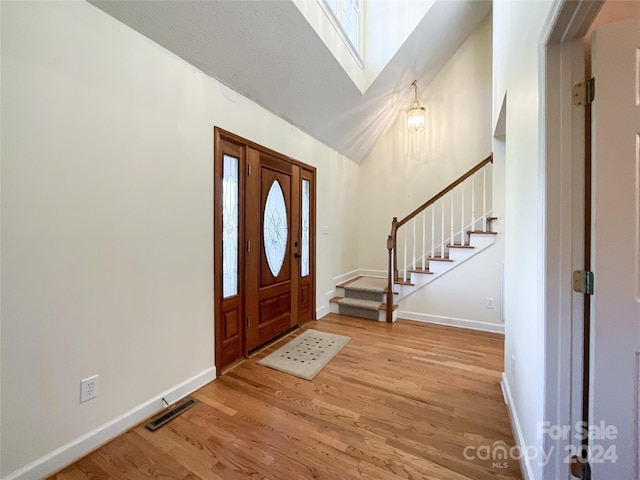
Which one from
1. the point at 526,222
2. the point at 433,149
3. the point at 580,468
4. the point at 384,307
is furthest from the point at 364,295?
the point at 580,468

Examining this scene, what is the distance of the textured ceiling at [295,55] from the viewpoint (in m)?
1.74

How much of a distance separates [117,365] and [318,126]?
3083 millimetres

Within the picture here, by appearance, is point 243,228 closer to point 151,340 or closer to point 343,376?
point 151,340

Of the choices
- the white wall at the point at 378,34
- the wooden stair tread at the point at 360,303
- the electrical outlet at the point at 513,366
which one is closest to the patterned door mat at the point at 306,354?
the wooden stair tread at the point at 360,303

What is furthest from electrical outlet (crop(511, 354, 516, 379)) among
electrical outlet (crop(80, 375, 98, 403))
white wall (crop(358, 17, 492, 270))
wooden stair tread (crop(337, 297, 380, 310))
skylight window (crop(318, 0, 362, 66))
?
skylight window (crop(318, 0, 362, 66))

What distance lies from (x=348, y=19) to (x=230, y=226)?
104 inches

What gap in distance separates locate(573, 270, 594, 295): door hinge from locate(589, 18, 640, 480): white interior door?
1.2 inches

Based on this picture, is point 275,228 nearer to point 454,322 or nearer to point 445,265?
point 445,265

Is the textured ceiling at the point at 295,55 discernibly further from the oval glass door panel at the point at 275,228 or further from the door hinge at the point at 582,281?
the door hinge at the point at 582,281

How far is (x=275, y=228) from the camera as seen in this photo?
3.00 metres

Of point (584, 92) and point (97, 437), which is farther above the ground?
point (584, 92)

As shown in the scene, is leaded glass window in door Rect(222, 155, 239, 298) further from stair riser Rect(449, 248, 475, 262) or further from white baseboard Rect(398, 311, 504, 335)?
stair riser Rect(449, 248, 475, 262)

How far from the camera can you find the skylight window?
2.51 m

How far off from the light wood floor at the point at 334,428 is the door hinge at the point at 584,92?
175cm
